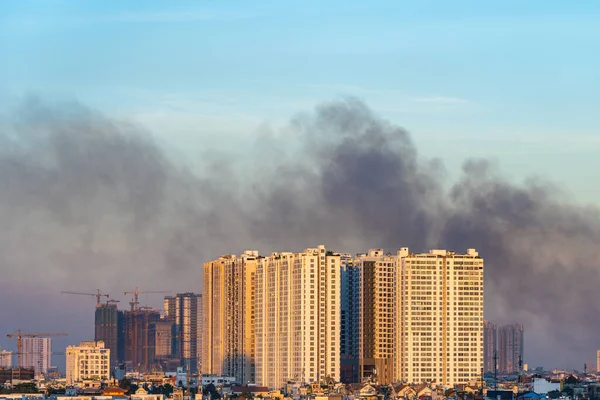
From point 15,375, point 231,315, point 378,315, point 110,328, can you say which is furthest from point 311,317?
point 110,328

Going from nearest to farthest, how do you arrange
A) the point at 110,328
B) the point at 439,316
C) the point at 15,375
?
1. the point at 439,316
2. the point at 15,375
3. the point at 110,328

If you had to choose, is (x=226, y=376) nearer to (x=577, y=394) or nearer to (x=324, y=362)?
(x=324, y=362)

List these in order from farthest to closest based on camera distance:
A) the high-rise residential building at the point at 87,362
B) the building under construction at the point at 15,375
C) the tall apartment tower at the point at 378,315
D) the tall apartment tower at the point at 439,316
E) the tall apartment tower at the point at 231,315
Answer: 1. the high-rise residential building at the point at 87,362
2. the building under construction at the point at 15,375
3. the tall apartment tower at the point at 231,315
4. the tall apartment tower at the point at 378,315
5. the tall apartment tower at the point at 439,316

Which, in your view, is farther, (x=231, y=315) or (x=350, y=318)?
(x=231, y=315)

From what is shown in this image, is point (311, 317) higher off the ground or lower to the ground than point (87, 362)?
higher

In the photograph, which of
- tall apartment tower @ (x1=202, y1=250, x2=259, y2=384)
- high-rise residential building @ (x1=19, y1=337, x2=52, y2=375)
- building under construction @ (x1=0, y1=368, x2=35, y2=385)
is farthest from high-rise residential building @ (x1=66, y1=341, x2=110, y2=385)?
high-rise residential building @ (x1=19, y1=337, x2=52, y2=375)

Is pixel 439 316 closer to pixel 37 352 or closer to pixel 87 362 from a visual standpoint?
pixel 87 362

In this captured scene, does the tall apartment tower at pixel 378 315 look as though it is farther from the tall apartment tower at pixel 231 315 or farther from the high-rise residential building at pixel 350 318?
the tall apartment tower at pixel 231 315

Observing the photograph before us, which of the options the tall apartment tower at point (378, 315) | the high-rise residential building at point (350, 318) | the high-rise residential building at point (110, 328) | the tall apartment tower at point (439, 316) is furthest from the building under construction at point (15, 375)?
the high-rise residential building at point (110, 328)
